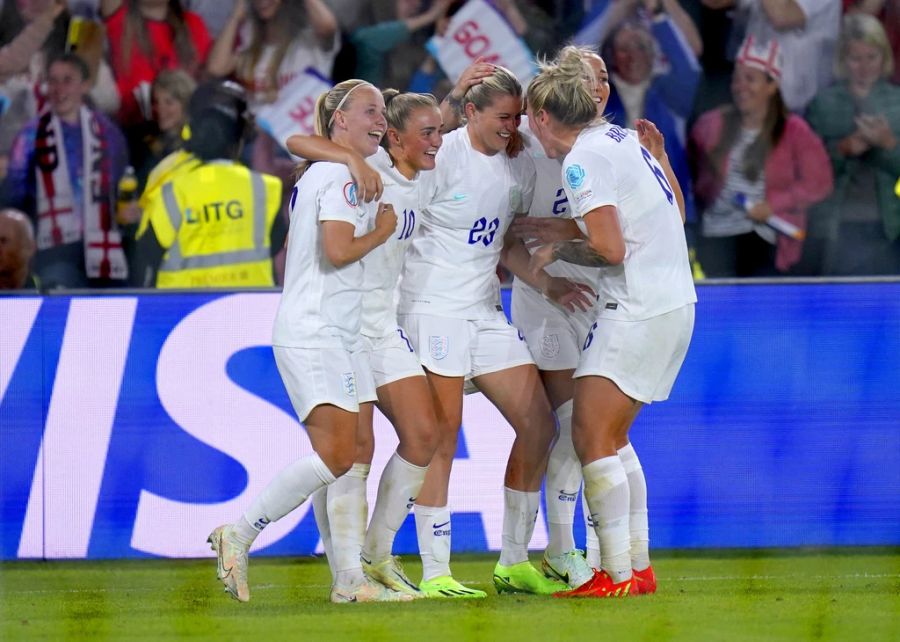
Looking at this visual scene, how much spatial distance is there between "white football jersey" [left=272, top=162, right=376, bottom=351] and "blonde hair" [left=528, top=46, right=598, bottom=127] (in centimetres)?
78

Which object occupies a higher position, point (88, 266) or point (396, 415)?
point (396, 415)

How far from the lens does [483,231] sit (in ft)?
17.9

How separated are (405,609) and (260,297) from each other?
2.34 meters

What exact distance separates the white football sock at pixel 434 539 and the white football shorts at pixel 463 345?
22.3 inches

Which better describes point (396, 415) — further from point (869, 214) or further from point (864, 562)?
point (869, 214)

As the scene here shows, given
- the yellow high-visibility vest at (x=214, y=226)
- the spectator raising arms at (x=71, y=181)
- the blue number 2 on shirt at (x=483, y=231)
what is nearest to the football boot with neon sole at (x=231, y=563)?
the blue number 2 on shirt at (x=483, y=231)

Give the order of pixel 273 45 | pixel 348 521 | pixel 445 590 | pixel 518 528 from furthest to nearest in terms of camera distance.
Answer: pixel 273 45
pixel 518 528
pixel 445 590
pixel 348 521

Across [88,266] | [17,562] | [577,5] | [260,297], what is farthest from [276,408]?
[577,5]

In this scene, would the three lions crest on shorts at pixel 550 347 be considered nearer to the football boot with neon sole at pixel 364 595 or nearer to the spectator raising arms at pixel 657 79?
the football boot with neon sole at pixel 364 595

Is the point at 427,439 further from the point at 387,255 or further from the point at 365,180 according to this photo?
the point at 365,180

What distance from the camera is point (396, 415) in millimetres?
5281

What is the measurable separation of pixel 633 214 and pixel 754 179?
3468mm

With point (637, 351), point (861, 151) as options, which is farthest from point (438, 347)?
point (861, 151)

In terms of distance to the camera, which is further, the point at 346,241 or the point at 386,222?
the point at 386,222
